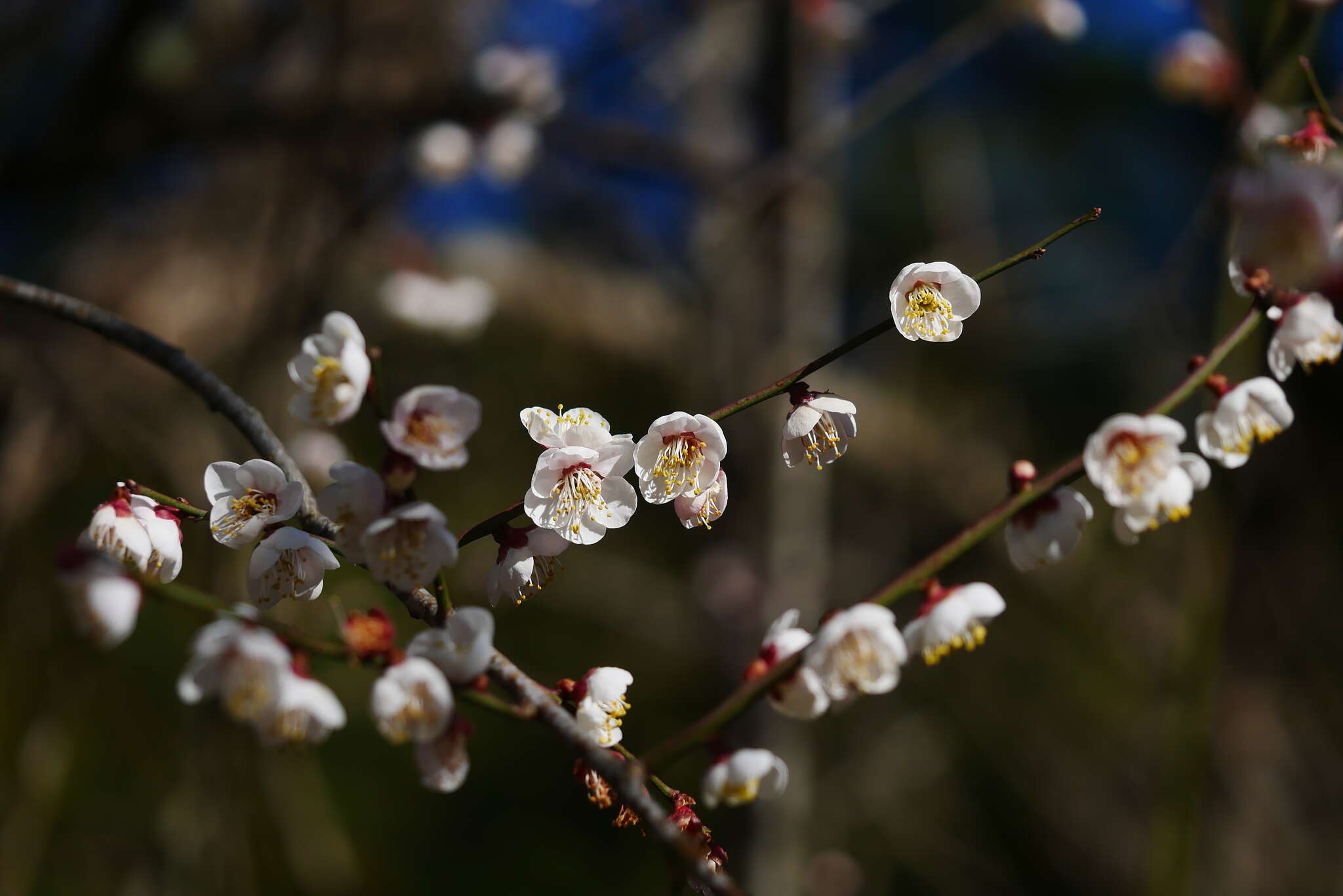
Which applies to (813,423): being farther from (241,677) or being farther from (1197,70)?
(1197,70)

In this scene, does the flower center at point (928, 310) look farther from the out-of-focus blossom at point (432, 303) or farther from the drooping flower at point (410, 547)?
the out-of-focus blossom at point (432, 303)

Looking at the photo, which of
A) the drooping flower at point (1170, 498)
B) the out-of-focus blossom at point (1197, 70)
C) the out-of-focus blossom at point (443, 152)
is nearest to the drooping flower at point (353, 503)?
the drooping flower at point (1170, 498)

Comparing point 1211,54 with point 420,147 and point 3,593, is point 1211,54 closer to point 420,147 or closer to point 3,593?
point 420,147

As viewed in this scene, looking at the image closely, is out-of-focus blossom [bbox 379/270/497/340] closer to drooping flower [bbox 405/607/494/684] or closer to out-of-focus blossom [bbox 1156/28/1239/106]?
out-of-focus blossom [bbox 1156/28/1239/106]

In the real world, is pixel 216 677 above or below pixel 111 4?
below

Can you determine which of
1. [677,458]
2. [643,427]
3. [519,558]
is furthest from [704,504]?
[643,427]

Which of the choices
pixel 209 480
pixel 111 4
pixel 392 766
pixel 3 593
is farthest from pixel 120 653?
pixel 209 480

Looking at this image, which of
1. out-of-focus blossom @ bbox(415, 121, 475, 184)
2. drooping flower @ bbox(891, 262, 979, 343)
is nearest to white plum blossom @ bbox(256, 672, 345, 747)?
drooping flower @ bbox(891, 262, 979, 343)
